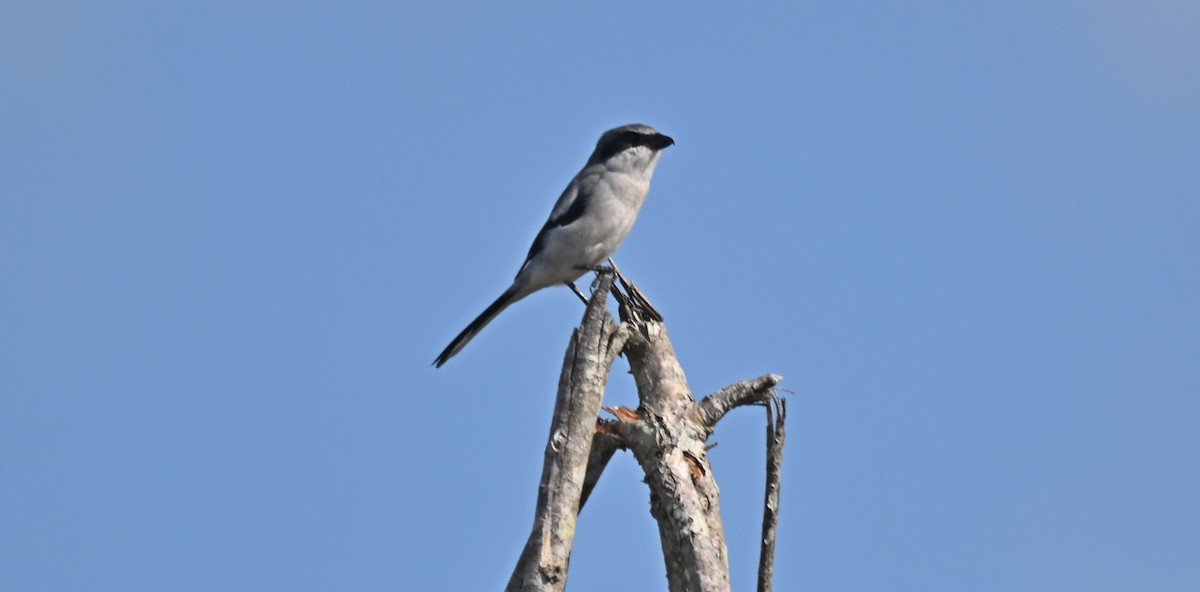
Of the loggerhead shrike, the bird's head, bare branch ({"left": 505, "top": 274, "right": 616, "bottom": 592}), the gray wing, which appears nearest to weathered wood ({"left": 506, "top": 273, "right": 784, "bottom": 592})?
bare branch ({"left": 505, "top": 274, "right": 616, "bottom": 592})

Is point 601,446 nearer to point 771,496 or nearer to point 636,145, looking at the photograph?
point 771,496

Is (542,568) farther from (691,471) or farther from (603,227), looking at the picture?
(603,227)

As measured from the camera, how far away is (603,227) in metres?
10.9

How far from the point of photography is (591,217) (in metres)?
10.9

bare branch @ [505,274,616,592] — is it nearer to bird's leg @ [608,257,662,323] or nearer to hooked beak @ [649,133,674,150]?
bird's leg @ [608,257,662,323]

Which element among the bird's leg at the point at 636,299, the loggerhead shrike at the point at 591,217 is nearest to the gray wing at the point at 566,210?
the loggerhead shrike at the point at 591,217

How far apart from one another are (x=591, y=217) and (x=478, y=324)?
1.37m

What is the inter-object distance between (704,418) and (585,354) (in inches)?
36.6

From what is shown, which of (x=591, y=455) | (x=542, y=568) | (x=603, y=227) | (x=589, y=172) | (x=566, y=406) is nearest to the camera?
(x=542, y=568)

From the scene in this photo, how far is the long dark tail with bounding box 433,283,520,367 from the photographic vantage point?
1096 cm

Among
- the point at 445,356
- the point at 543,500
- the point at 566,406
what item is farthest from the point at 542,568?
the point at 445,356

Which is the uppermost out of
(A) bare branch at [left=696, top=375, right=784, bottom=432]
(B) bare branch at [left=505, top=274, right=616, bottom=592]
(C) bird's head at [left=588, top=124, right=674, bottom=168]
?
(C) bird's head at [left=588, top=124, right=674, bottom=168]

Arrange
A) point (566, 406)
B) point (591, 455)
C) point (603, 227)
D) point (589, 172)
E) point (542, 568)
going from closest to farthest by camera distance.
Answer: point (542, 568)
point (566, 406)
point (591, 455)
point (603, 227)
point (589, 172)

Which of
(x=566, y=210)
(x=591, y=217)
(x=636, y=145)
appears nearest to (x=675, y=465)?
(x=591, y=217)
